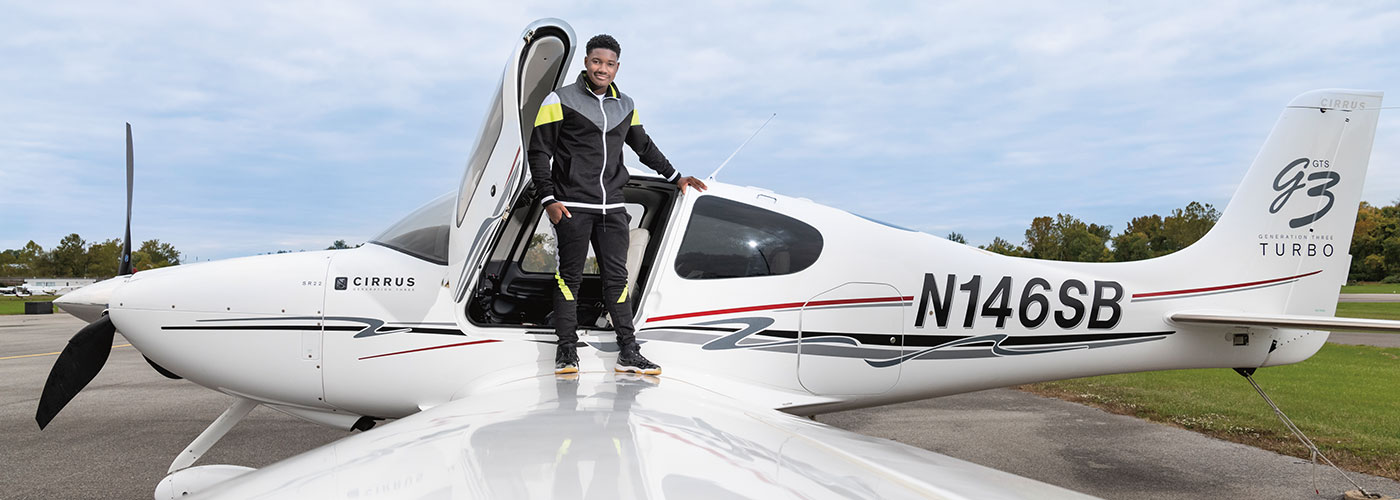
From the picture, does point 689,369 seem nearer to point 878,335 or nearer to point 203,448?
point 878,335

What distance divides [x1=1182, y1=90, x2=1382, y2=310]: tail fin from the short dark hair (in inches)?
170

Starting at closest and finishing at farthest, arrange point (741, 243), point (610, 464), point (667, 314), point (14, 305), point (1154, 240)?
point (610, 464) < point (667, 314) < point (741, 243) < point (14, 305) < point (1154, 240)

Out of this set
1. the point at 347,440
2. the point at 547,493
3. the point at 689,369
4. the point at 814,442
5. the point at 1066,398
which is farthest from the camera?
the point at 1066,398

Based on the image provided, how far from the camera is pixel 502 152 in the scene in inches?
131

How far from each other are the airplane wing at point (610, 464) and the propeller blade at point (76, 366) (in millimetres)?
3107

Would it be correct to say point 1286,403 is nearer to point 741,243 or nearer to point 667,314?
point 741,243

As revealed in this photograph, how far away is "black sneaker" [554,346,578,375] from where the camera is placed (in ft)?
11.8

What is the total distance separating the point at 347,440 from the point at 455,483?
656 millimetres

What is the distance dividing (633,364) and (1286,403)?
8550 mm

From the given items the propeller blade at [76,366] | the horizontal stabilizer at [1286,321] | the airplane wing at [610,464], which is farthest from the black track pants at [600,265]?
the horizontal stabilizer at [1286,321]

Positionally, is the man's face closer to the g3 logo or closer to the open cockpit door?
the open cockpit door

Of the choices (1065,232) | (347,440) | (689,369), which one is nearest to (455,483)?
(347,440)

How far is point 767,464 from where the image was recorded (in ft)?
6.27

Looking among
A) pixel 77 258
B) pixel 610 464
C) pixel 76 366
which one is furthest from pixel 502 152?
Result: pixel 77 258
